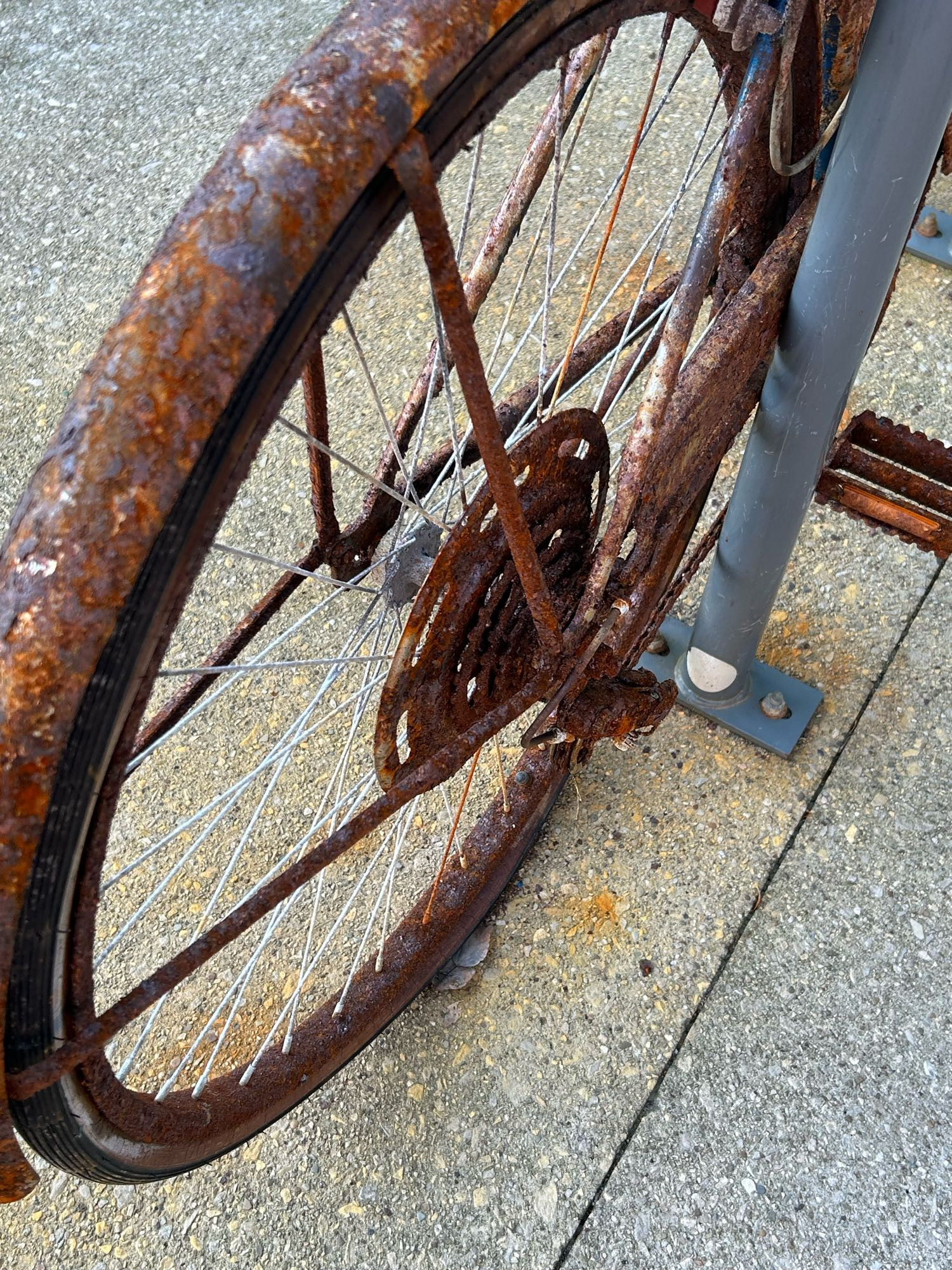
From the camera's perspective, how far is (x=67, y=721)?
78 centimetres

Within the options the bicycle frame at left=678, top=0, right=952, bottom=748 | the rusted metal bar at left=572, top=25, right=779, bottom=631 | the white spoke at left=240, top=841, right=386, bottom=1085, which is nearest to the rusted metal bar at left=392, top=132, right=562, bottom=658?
the rusted metal bar at left=572, top=25, right=779, bottom=631

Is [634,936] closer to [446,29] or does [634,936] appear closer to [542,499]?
[542,499]

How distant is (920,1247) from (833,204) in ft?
4.36

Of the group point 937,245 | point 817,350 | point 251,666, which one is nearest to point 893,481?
point 817,350

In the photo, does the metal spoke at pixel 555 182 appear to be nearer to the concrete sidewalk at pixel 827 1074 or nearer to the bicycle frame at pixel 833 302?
the bicycle frame at pixel 833 302

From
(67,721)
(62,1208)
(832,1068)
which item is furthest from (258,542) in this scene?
(67,721)

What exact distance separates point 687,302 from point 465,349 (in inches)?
17.9

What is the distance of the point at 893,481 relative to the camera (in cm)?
171

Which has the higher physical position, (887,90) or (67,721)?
(887,90)

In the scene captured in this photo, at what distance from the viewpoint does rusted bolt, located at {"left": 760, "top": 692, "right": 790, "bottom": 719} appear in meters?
1.99

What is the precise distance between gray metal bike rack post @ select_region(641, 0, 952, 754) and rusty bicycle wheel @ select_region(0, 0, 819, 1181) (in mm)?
71

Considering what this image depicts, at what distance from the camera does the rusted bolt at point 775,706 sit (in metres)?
1.99

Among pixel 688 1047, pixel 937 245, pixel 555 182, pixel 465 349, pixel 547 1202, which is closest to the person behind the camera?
pixel 465 349

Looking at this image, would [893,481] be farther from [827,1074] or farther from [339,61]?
[339,61]
